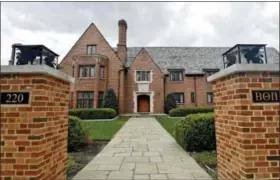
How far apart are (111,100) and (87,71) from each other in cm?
437

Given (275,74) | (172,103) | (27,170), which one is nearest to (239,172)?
(275,74)

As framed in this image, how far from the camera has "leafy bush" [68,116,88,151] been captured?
24.7ft

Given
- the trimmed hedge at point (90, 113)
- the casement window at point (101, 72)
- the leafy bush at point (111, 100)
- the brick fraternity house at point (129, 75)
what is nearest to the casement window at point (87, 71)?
the brick fraternity house at point (129, 75)

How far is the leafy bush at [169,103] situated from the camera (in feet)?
86.0

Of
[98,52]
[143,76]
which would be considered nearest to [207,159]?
[143,76]

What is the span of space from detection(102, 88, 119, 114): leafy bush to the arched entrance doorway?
3707 mm

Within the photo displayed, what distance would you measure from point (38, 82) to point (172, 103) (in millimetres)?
23891

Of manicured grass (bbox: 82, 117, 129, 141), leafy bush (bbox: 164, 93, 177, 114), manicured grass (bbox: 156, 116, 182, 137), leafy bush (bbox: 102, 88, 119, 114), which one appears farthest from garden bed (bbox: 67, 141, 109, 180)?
leafy bush (bbox: 164, 93, 177, 114)

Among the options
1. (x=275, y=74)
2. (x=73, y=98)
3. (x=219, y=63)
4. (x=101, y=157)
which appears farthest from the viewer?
(x=219, y=63)

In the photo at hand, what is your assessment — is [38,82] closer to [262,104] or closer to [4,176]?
[4,176]

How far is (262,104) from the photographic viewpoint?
3.17 metres

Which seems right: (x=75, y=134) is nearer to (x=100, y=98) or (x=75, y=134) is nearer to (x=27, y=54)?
(x=27, y=54)

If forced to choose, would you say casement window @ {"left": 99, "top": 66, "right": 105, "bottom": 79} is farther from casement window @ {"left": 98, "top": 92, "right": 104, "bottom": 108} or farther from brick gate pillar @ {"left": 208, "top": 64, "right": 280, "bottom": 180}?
brick gate pillar @ {"left": 208, "top": 64, "right": 280, "bottom": 180}

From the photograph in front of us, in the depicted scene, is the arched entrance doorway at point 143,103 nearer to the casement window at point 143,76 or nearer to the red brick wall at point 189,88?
the casement window at point 143,76
